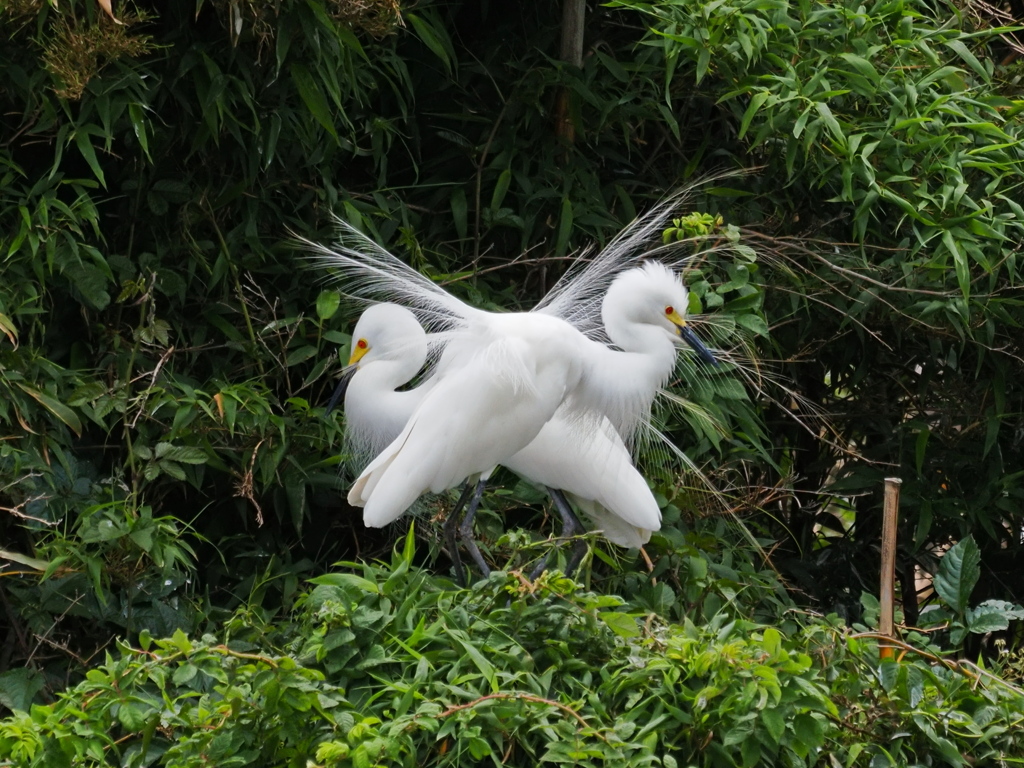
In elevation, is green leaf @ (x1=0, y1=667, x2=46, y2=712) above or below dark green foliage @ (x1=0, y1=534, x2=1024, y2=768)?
below

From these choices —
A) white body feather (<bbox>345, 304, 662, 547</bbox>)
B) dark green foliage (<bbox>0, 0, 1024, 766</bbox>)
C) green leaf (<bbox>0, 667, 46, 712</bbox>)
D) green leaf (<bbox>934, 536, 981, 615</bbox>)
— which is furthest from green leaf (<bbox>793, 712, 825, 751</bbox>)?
green leaf (<bbox>0, 667, 46, 712</bbox>)

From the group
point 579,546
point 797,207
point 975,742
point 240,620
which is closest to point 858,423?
point 797,207

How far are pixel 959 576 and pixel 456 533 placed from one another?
110 centimetres

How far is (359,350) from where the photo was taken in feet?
9.11

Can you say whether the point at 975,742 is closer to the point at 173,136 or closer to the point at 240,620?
the point at 240,620

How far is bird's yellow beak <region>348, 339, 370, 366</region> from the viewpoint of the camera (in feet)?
9.07

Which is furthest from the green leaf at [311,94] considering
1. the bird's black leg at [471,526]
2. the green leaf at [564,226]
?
the bird's black leg at [471,526]

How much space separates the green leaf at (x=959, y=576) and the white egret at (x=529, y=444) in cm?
72

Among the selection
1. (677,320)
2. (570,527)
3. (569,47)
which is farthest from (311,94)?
(570,527)

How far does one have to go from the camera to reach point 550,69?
330 cm

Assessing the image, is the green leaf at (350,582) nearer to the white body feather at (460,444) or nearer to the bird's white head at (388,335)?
the white body feather at (460,444)

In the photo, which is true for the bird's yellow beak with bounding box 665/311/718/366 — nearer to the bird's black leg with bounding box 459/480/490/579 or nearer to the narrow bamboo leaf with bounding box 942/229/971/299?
the bird's black leg with bounding box 459/480/490/579

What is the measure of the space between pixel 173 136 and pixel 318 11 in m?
0.52

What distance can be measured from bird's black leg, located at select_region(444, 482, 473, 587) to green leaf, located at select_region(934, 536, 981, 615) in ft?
3.33
